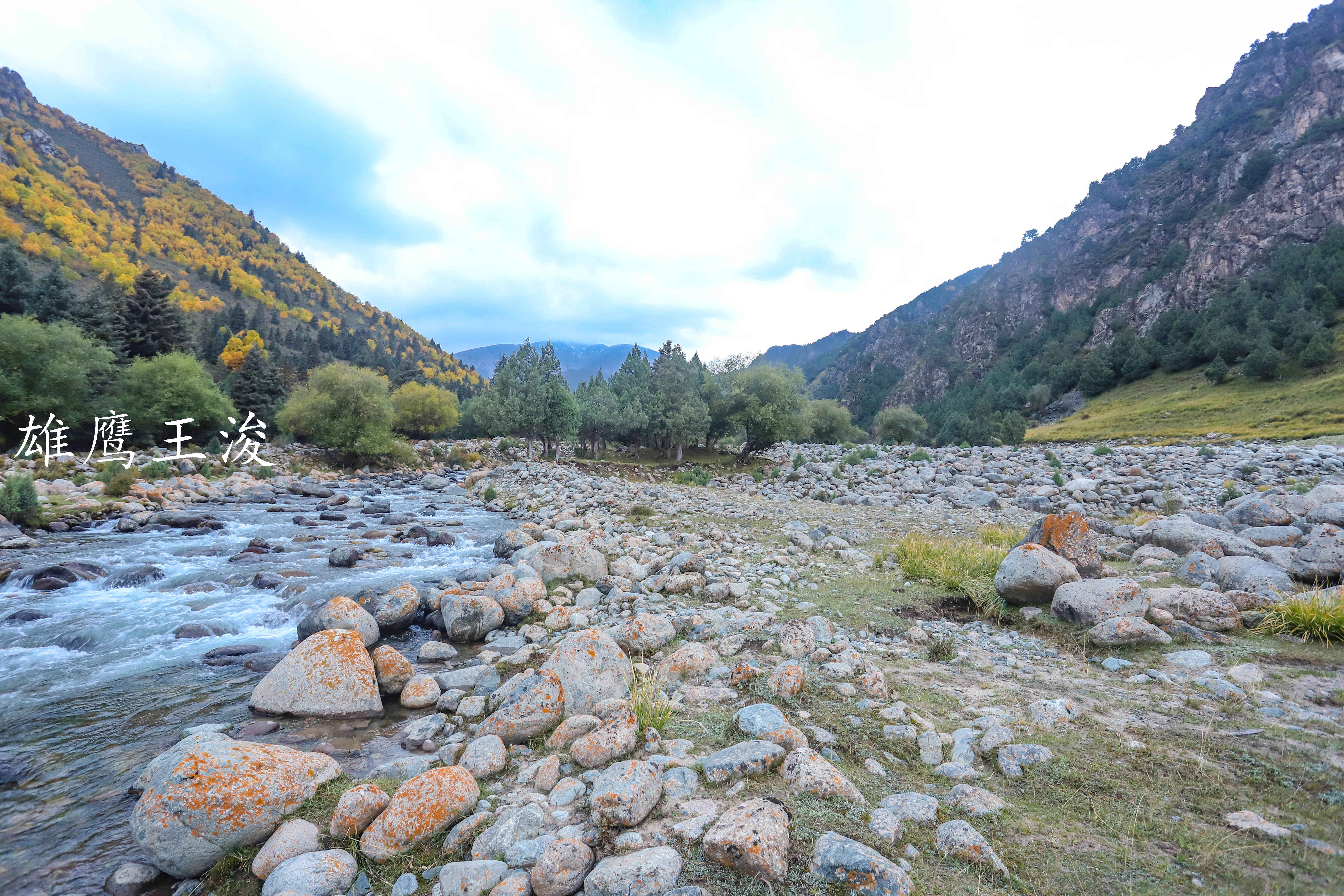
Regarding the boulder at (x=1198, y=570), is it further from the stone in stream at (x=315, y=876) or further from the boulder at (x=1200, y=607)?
the stone in stream at (x=315, y=876)

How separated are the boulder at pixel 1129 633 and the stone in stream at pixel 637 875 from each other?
Answer: 214 inches

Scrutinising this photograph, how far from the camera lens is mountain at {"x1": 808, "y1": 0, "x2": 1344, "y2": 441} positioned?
7019 centimetres

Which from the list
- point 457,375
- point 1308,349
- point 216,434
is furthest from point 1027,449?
point 457,375

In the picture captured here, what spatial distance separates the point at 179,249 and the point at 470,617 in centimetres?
17313

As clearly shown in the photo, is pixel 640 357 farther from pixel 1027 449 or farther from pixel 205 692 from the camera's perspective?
pixel 205 692

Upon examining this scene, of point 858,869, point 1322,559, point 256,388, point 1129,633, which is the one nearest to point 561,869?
point 858,869

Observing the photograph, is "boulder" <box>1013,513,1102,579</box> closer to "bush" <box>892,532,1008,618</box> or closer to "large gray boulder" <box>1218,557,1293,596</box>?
"bush" <box>892,532,1008,618</box>

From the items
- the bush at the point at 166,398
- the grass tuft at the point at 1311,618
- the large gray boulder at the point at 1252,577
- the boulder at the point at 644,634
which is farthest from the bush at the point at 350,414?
the grass tuft at the point at 1311,618

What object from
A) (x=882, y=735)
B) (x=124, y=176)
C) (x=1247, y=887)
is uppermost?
(x=124, y=176)

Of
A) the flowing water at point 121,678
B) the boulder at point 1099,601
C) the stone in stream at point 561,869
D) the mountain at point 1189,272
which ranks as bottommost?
the flowing water at point 121,678

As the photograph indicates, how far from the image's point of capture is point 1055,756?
11.5ft

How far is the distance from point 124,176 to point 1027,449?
233521 millimetres

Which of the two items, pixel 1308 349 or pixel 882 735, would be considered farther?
pixel 1308 349

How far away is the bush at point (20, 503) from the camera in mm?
15602
